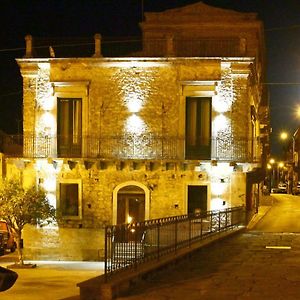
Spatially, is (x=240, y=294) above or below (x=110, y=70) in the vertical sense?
below

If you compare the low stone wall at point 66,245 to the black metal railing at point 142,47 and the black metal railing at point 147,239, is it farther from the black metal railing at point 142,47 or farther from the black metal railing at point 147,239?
the black metal railing at point 147,239

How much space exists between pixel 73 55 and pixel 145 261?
1797 centimetres

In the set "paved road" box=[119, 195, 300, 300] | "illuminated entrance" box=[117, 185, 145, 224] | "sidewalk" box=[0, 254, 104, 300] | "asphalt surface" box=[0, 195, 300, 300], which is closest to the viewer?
"paved road" box=[119, 195, 300, 300]

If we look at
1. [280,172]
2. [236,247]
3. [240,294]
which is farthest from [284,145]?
[240,294]

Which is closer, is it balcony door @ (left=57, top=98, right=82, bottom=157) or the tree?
the tree

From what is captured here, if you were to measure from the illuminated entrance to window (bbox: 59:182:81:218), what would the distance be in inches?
74.3

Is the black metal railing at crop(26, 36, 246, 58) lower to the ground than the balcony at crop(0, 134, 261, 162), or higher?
higher

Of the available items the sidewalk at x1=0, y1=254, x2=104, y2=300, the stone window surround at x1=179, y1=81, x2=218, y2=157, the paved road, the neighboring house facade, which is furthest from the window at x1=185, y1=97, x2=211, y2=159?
the paved road

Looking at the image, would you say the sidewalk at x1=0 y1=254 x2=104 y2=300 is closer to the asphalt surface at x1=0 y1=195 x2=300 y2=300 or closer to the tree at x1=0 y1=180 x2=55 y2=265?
the asphalt surface at x1=0 y1=195 x2=300 y2=300

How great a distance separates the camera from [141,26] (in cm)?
3262

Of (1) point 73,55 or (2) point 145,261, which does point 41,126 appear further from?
(2) point 145,261

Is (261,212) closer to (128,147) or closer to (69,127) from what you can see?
(128,147)

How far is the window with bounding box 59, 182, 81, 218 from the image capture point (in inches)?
1129

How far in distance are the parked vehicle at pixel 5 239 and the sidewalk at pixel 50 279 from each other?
371 millimetres
